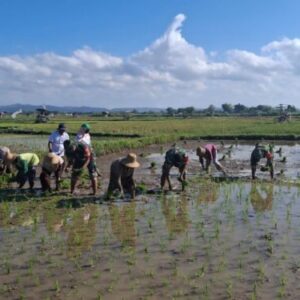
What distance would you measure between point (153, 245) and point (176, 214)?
81.8 inches

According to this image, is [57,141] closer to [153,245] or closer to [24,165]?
[24,165]

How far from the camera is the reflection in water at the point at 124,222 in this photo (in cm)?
733

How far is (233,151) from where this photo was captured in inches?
891

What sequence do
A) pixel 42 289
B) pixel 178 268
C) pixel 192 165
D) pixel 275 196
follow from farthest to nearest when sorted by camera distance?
pixel 192 165 < pixel 275 196 < pixel 178 268 < pixel 42 289

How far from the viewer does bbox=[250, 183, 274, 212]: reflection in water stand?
984 centimetres

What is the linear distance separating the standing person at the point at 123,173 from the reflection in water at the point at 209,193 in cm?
160

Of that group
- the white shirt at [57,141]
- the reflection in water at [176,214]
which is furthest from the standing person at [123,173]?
the white shirt at [57,141]

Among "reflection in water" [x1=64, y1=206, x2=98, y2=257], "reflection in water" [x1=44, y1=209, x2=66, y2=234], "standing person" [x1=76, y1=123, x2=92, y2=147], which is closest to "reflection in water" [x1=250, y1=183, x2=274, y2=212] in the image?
"reflection in water" [x1=64, y1=206, x2=98, y2=257]

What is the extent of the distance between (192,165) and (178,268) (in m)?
10.6

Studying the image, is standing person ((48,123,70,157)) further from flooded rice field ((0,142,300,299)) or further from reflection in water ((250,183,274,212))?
reflection in water ((250,183,274,212))

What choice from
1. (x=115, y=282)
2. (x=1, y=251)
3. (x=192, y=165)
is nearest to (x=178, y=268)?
(x=115, y=282)

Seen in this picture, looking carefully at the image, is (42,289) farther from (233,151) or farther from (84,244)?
(233,151)

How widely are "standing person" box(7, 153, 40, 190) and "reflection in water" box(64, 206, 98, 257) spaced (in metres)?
2.12

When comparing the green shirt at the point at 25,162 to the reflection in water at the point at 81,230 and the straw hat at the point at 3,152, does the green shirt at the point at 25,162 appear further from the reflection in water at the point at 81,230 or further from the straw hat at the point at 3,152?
the reflection in water at the point at 81,230
